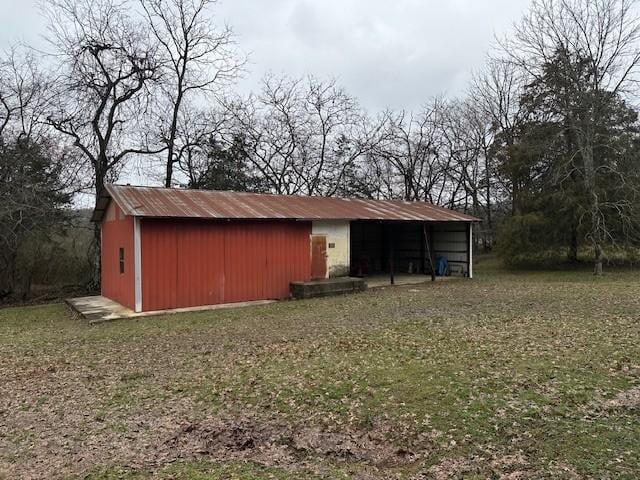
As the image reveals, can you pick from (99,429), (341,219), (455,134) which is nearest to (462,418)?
(99,429)

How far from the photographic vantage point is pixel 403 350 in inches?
278

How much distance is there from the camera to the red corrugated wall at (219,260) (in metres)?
12.1

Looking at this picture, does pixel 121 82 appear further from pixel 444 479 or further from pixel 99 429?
pixel 444 479

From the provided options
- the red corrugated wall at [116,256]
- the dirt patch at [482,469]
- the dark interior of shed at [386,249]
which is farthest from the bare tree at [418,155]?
the dirt patch at [482,469]

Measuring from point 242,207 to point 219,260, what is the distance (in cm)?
205

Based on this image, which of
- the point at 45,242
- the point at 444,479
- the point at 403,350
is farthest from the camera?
the point at 45,242

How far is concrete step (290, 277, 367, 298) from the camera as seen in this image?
13.9 metres

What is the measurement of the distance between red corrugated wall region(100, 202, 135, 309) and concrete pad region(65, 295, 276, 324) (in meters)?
0.27

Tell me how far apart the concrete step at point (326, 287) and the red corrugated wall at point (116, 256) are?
4.56 metres

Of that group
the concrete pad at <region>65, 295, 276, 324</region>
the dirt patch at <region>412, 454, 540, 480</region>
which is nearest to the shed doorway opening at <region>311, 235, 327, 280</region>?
the concrete pad at <region>65, 295, 276, 324</region>

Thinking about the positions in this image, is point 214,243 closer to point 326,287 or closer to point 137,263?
point 137,263

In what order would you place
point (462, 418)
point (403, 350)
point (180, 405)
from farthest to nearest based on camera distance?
point (403, 350) → point (180, 405) → point (462, 418)

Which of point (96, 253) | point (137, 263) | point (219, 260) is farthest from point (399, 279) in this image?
point (96, 253)

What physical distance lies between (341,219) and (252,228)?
3.26 m
